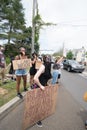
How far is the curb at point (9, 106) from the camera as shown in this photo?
5571 millimetres

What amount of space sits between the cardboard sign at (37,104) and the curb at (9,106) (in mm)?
950

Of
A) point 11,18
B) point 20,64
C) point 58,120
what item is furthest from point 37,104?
point 11,18

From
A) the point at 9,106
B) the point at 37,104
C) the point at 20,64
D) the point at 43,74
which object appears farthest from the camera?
the point at 20,64

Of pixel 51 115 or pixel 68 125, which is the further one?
pixel 51 115

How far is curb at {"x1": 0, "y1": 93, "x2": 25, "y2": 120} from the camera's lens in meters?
5.57

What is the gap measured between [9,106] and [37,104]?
4.93 ft

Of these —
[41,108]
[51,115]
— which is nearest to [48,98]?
[41,108]

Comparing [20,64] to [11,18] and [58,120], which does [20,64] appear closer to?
[58,120]

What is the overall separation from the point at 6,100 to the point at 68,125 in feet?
8.29

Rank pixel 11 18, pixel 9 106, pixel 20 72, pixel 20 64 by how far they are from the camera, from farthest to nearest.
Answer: pixel 11 18
pixel 20 72
pixel 20 64
pixel 9 106

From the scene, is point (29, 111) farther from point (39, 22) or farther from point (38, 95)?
point (39, 22)

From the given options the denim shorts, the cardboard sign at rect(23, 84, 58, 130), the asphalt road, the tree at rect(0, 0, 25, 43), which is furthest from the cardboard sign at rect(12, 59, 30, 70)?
the tree at rect(0, 0, 25, 43)

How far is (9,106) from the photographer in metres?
6.16

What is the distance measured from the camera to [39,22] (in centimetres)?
1738
